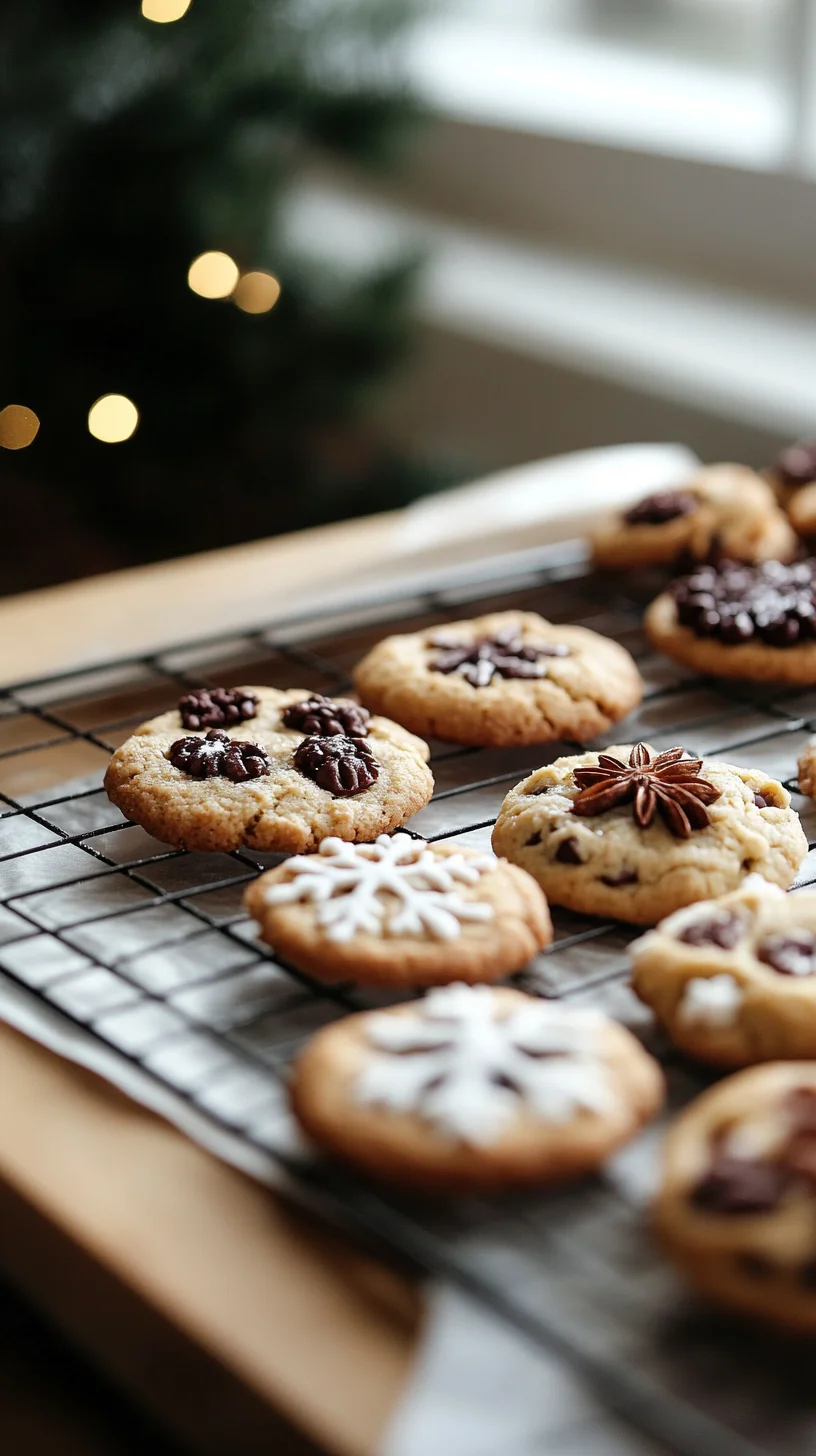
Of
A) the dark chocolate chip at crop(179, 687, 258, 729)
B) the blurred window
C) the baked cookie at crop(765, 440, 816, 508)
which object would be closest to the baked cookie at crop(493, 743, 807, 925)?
the dark chocolate chip at crop(179, 687, 258, 729)

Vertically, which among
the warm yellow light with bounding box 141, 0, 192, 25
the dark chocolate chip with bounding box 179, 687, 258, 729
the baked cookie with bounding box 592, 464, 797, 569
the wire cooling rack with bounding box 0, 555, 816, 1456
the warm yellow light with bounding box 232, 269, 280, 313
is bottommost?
the wire cooling rack with bounding box 0, 555, 816, 1456

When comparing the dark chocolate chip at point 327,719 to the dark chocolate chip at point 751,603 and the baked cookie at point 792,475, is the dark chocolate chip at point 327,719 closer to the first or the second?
the dark chocolate chip at point 751,603

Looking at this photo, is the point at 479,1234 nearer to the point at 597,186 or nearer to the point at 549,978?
the point at 549,978

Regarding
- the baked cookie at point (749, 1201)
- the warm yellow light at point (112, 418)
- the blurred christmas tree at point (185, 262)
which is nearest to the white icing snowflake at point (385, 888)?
the baked cookie at point (749, 1201)

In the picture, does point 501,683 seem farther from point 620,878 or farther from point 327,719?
point 620,878

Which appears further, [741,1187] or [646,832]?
[646,832]

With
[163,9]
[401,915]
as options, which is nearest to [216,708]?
[401,915]

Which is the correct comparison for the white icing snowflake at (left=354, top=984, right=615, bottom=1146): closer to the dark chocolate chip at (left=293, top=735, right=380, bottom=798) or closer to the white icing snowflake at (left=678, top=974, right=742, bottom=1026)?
the white icing snowflake at (left=678, top=974, right=742, bottom=1026)
